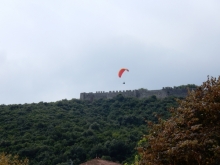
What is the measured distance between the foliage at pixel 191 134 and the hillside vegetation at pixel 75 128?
1860cm

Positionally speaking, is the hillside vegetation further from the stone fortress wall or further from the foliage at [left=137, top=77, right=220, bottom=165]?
the foliage at [left=137, top=77, right=220, bottom=165]

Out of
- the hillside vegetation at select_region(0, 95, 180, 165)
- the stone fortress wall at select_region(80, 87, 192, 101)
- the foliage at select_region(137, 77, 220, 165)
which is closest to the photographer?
the foliage at select_region(137, 77, 220, 165)

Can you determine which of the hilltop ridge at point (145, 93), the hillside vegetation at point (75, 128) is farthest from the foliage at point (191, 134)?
the hilltop ridge at point (145, 93)

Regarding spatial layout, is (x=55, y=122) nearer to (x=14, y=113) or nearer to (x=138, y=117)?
(x=14, y=113)

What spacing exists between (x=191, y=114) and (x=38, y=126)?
30.9 meters

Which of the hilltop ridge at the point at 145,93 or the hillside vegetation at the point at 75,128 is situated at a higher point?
the hilltop ridge at the point at 145,93

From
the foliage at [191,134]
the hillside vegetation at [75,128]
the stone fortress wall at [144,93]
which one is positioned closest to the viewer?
the foliage at [191,134]

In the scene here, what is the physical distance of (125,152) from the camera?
29.5 m

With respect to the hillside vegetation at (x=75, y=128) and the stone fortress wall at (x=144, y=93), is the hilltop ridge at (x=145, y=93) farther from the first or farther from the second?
the hillside vegetation at (x=75, y=128)

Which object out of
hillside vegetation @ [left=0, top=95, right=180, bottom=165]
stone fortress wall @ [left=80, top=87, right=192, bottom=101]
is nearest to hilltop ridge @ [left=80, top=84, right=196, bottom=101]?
stone fortress wall @ [left=80, top=87, right=192, bottom=101]

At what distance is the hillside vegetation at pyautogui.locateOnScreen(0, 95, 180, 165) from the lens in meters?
29.2

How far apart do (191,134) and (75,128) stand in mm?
29763

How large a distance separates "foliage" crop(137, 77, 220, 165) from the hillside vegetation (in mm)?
18604

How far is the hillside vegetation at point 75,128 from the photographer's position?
29172 mm
